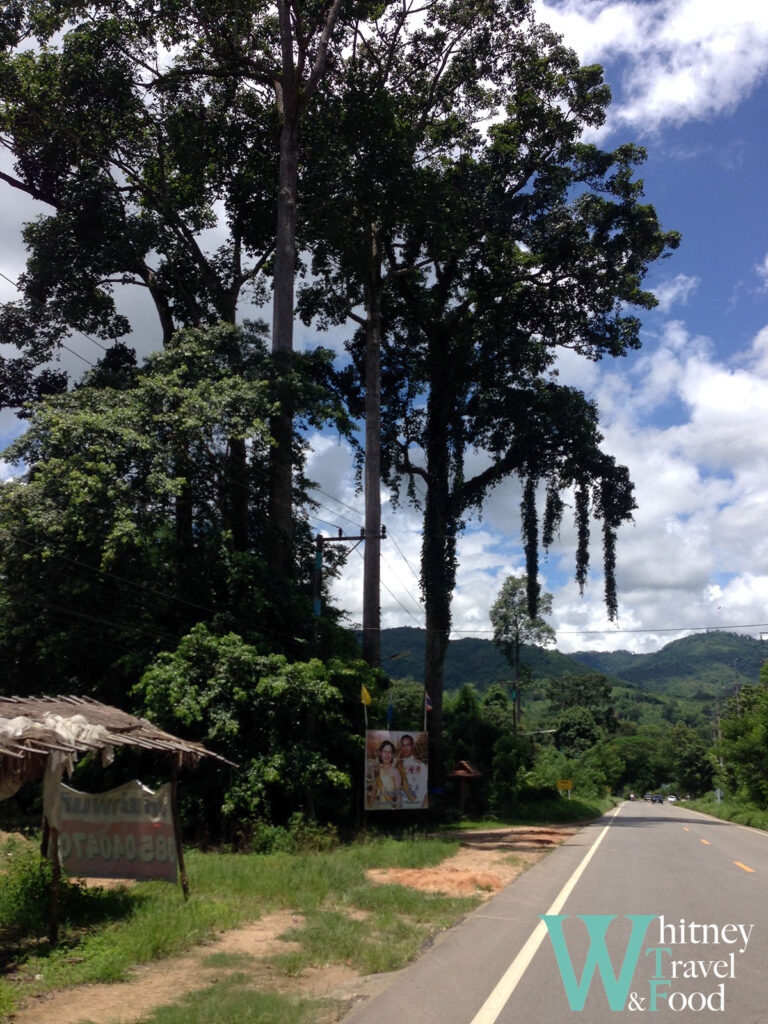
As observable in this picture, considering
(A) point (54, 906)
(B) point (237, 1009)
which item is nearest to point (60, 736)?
(A) point (54, 906)

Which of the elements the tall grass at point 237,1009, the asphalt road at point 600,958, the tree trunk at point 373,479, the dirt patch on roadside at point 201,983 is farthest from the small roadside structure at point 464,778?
the tall grass at point 237,1009

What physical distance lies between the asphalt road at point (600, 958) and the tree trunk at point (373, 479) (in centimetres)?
1270

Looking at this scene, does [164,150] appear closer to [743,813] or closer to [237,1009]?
[237,1009]

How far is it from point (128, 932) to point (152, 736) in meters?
2.32

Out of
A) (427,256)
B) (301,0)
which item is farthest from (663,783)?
(301,0)

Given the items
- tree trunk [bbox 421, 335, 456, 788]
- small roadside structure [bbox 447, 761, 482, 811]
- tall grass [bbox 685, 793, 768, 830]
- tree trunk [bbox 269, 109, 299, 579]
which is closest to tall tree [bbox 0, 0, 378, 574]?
tree trunk [bbox 269, 109, 299, 579]

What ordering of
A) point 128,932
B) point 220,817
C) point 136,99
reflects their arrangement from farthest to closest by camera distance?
point 136,99 → point 220,817 → point 128,932

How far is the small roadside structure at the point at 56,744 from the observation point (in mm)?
7797

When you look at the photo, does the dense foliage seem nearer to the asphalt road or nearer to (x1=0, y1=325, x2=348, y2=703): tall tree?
(x1=0, y1=325, x2=348, y2=703): tall tree

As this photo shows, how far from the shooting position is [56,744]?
8039 mm

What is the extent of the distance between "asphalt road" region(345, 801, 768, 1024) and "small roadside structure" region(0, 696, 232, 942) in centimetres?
392

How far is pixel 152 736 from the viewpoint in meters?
10.1

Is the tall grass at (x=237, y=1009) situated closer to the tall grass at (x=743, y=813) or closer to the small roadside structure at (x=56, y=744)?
the small roadside structure at (x=56, y=744)

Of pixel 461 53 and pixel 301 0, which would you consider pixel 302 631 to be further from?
pixel 461 53
